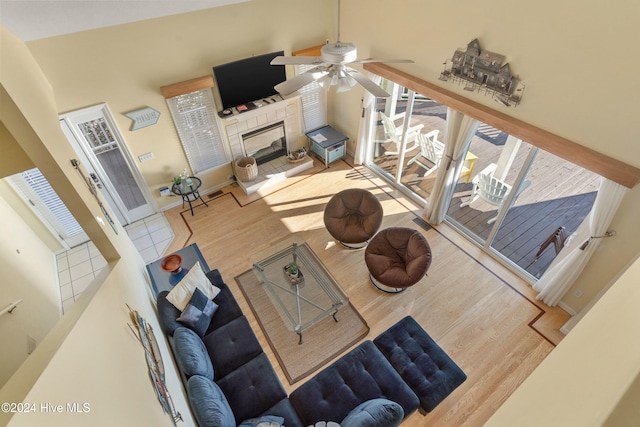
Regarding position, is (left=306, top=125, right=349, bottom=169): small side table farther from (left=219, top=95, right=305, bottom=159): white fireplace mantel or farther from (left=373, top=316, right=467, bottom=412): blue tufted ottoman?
(left=373, top=316, right=467, bottom=412): blue tufted ottoman

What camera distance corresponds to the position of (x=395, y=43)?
4922mm

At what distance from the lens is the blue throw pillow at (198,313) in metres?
3.59

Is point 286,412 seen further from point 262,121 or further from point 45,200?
point 262,121

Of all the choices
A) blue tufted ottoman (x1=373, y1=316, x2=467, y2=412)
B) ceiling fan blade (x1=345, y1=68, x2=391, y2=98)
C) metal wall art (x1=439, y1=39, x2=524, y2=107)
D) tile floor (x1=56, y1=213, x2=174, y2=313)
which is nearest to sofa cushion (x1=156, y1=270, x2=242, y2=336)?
tile floor (x1=56, y1=213, x2=174, y2=313)

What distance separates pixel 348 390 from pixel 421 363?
0.86 metres

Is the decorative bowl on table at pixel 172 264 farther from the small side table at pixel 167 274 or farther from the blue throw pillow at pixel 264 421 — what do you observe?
the blue throw pillow at pixel 264 421

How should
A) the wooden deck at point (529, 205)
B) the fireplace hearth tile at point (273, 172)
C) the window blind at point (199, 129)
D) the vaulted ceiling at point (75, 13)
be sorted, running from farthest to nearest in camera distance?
the fireplace hearth tile at point (273, 172)
the window blind at point (199, 129)
the wooden deck at point (529, 205)
the vaulted ceiling at point (75, 13)

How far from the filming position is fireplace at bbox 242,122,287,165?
20.7 ft

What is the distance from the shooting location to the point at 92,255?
5.23m

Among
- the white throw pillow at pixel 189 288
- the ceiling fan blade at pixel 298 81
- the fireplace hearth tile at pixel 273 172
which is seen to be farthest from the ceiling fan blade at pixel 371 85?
the fireplace hearth tile at pixel 273 172

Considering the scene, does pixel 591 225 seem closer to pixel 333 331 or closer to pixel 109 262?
pixel 333 331

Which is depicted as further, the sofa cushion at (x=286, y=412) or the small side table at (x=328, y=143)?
the small side table at (x=328, y=143)

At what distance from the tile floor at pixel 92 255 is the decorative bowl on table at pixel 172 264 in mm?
1146

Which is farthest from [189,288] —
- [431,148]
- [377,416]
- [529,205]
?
[529,205]
